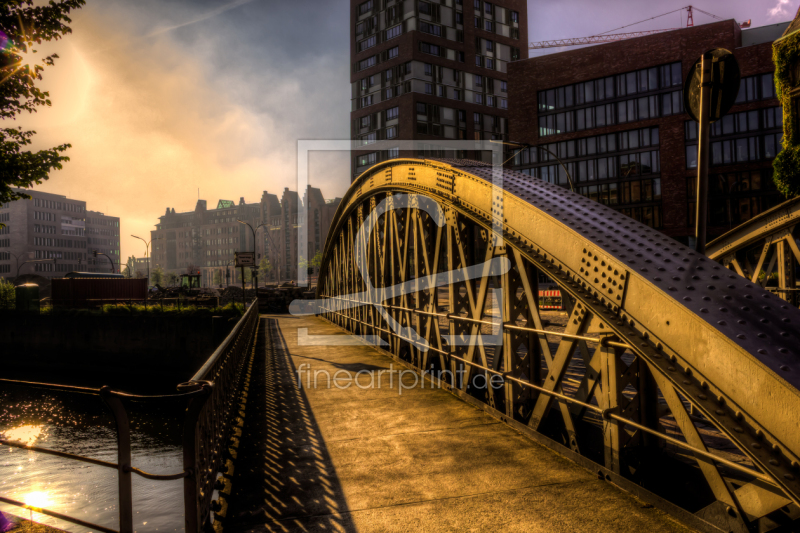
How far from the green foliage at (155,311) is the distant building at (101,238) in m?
130

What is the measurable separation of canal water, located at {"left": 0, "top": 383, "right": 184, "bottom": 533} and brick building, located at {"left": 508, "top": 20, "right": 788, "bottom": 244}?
47144mm

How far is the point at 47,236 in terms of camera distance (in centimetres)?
13375

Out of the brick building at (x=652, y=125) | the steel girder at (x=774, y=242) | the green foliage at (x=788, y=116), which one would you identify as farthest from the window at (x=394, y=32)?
the steel girder at (x=774, y=242)

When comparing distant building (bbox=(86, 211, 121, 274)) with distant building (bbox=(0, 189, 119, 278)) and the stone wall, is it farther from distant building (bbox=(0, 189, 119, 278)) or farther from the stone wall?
the stone wall

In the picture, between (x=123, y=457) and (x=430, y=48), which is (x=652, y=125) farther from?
(x=123, y=457)

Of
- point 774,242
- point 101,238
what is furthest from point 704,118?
point 101,238

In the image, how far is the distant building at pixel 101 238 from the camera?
152000mm

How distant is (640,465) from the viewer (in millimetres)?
4375

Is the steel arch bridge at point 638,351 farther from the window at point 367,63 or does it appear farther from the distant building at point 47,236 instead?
the distant building at point 47,236

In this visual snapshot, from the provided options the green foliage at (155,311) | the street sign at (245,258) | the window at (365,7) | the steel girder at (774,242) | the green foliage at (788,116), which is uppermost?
the window at (365,7)

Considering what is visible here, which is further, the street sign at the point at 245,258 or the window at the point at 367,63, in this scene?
the window at the point at 367,63

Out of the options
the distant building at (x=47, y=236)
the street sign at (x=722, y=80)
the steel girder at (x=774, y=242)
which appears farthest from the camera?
the distant building at (x=47, y=236)

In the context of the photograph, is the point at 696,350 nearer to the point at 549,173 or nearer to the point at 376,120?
the point at 549,173

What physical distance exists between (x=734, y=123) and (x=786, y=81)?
26212 millimetres
